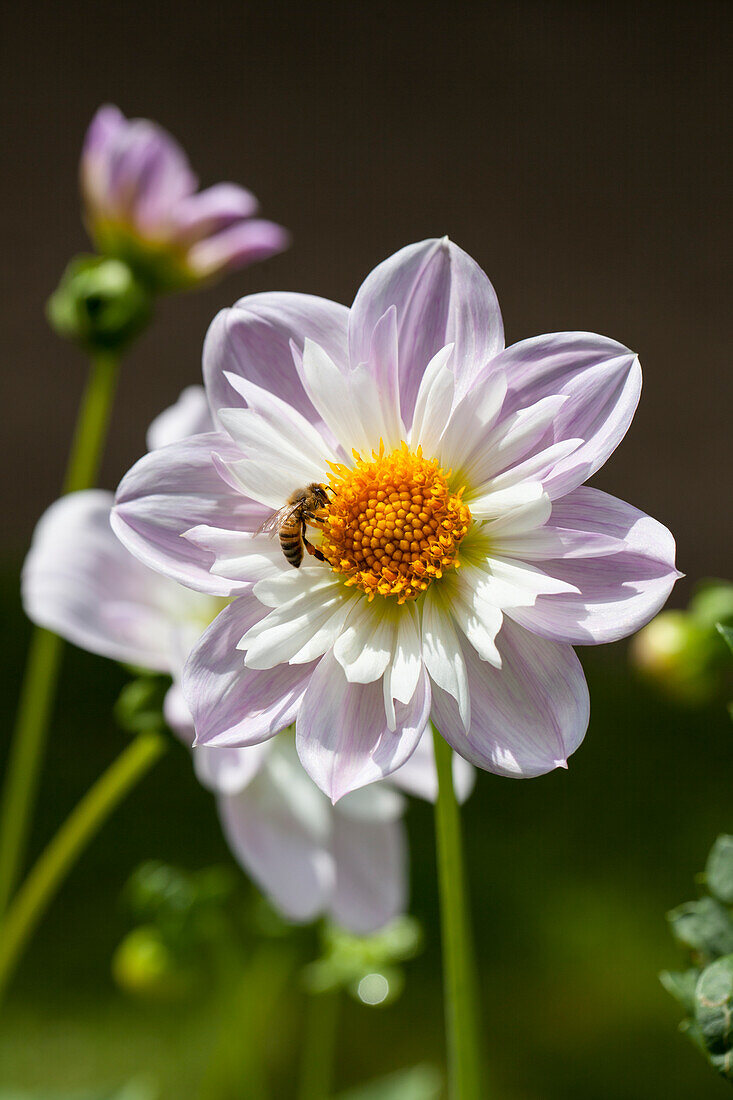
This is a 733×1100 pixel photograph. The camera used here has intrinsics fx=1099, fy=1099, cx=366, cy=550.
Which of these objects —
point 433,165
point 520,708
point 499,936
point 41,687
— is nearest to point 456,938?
point 520,708

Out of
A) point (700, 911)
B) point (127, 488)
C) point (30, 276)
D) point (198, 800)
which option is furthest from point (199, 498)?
point (30, 276)

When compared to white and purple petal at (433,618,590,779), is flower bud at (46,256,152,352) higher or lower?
higher

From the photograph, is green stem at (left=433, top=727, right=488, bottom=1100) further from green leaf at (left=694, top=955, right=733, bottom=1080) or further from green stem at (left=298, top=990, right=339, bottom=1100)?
green stem at (left=298, top=990, right=339, bottom=1100)

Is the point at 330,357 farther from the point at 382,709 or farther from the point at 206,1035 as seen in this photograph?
the point at 206,1035

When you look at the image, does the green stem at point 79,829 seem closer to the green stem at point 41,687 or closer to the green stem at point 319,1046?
the green stem at point 41,687

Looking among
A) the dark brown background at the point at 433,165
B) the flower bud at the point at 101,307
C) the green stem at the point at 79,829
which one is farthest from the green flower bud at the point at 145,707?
the dark brown background at the point at 433,165

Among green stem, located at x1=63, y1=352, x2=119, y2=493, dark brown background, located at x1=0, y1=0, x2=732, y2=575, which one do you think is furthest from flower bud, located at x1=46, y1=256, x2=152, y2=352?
dark brown background, located at x1=0, y1=0, x2=732, y2=575

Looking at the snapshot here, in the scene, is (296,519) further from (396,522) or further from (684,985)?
(684,985)
